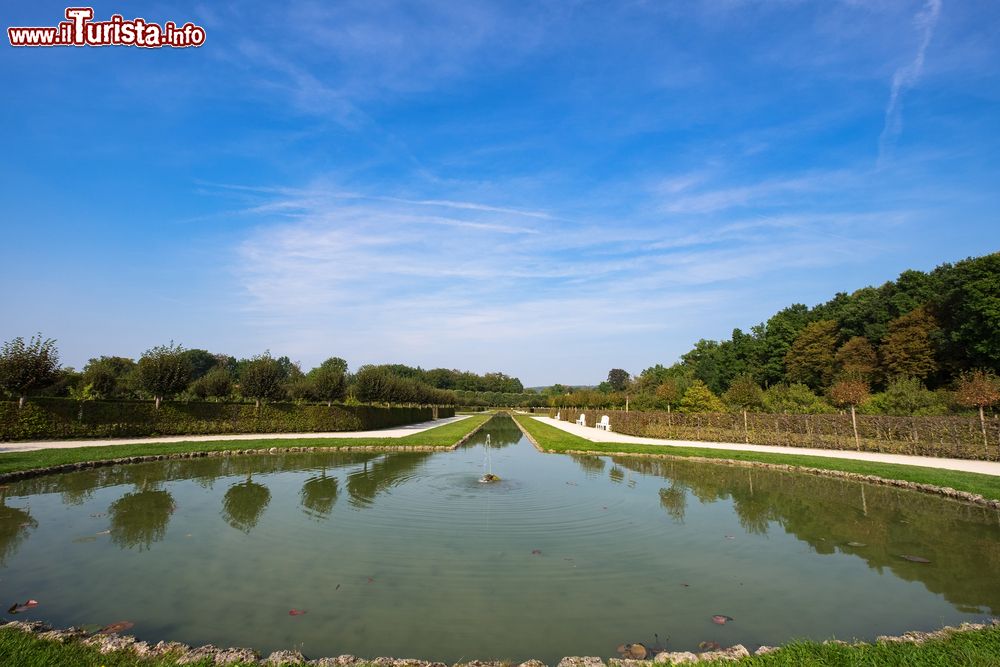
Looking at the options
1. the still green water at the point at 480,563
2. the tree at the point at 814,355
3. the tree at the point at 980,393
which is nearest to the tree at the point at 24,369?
the still green water at the point at 480,563

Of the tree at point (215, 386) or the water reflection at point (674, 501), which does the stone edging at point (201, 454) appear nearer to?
the water reflection at point (674, 501)

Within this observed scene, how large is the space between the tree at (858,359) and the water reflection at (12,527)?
4287 centimetres

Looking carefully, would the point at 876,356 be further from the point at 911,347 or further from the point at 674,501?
the point at 674,501

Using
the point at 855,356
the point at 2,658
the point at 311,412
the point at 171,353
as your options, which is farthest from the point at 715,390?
the point at 2,658

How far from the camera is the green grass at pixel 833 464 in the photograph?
1195cm

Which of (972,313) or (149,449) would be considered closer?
(149,449)

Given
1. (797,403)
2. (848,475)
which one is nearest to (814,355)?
(797,403)

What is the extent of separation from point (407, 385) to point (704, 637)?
41.7 m

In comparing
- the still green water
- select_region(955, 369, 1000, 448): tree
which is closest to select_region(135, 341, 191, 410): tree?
the still green water

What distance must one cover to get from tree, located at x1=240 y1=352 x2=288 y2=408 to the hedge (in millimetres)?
20633

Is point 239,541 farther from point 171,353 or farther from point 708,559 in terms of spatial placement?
point 171,353

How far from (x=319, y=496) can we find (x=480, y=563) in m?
5.38

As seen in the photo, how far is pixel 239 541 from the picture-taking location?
7.18 m

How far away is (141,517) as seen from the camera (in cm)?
848
